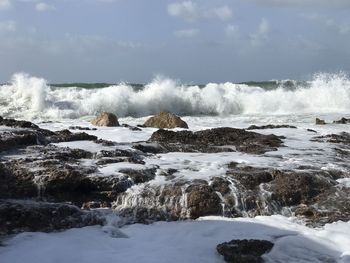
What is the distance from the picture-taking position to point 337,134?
13.6 m

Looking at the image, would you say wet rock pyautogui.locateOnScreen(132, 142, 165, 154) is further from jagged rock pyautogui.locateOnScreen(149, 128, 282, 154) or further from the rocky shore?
the rocky shore

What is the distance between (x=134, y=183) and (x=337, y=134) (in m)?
6.95

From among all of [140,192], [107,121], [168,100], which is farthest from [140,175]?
[168,100]

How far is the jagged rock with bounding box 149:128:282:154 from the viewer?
10.7 meters

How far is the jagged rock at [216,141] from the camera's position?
10.7 m

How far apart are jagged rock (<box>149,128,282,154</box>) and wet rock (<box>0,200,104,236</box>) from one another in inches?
139

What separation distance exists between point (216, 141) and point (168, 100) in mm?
18434

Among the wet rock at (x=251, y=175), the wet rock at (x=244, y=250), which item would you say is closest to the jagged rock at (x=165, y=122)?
the wet rock at (x=251, y=175)

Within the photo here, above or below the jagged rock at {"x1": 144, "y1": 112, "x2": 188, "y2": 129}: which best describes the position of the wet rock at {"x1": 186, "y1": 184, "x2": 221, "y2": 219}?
below

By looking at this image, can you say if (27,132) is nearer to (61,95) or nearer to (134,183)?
(134,183)

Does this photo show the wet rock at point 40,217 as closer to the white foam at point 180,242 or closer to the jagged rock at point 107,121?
the white foam at point 180,242

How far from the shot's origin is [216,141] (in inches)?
455

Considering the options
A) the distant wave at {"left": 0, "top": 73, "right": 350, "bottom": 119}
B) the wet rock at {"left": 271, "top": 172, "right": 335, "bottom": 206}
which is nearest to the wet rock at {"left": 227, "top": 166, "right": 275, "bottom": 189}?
the wet rock at {"left": 271, "top": 172, "right": 335, "bottom": 206}

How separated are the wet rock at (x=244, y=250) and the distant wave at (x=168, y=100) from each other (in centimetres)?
2044
